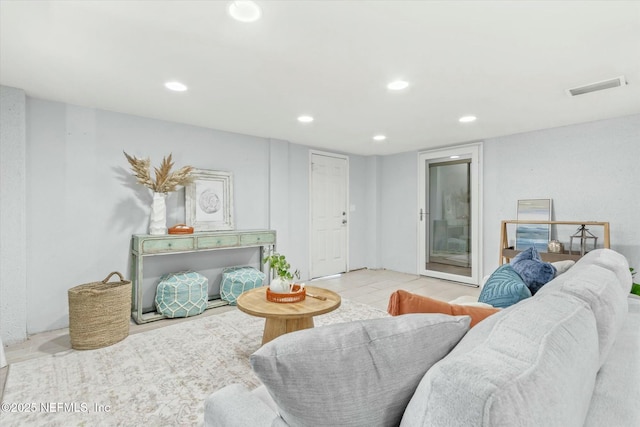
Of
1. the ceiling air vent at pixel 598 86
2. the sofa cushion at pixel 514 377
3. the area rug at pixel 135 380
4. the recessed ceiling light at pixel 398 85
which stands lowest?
the area rug at pixel 135 380

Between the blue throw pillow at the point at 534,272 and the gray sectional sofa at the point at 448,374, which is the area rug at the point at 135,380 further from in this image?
the blue throw pillow at the point at 534,272

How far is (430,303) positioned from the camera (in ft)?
4.26

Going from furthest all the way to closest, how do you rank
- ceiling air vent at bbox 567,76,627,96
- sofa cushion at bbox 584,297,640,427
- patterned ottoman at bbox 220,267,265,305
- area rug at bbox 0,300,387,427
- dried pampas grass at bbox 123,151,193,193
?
patterned ottoman at bbox 220,267,265,305
dried pampas grass at bbox 123,151,193,193
ceiling air vent at bbox 567,76,627,96
area rug at bbox 0,300,387,427
sofa cushion at bbox 584,297,640,427

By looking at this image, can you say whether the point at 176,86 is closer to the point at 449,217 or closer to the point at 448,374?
the point at 448,374

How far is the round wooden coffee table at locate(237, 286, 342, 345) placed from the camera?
2189 mm

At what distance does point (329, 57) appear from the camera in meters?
2.19

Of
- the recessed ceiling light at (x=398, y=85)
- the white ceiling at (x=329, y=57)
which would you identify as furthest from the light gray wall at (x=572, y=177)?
the recessed ceiling light at (x=398, y=85)

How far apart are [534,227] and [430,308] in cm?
378

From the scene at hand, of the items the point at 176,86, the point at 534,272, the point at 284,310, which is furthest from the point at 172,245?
the point at 534,272

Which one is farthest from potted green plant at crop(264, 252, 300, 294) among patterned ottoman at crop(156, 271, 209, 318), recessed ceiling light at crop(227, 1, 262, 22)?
recessed ceiling light at crop(227, 1, 262, 22)

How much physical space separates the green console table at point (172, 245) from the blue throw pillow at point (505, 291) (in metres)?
2.90

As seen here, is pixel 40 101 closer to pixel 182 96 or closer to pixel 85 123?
pixel 85 123

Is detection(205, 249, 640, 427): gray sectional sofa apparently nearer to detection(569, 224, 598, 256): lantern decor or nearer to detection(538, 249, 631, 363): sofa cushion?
detection(538, 249, 631, 363): sofa cushion

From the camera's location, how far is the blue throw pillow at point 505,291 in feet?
4.92
